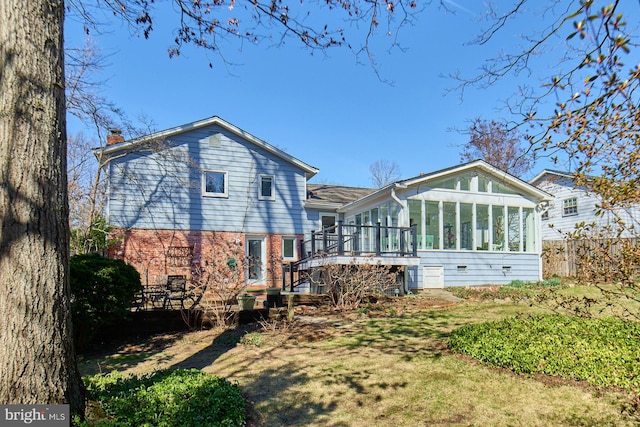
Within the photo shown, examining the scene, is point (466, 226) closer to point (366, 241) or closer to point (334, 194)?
point (366, 241)

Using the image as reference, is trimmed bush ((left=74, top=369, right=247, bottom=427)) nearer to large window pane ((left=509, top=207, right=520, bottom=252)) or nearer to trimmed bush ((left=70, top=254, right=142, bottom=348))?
trimmed bush ((left=70, top=254, right=142, bottom=348))

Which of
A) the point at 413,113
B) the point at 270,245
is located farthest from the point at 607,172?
the point at 270,245

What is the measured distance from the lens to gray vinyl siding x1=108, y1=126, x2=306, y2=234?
14828 mm

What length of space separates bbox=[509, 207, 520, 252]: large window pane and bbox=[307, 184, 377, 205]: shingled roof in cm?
665

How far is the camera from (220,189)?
1603 centimetres

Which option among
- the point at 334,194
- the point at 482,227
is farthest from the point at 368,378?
the point at 334,194

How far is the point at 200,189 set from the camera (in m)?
15.6

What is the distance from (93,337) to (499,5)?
7985mm

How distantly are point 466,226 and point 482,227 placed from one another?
0.85m

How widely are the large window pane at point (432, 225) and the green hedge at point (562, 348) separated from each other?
7301 millimetres

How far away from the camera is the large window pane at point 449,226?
14.6m

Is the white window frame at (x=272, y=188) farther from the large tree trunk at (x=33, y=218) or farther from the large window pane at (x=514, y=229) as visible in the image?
the large tree trunk at (x=33, y=218)


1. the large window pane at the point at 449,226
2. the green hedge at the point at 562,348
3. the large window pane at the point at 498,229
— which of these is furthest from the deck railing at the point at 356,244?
the green hedge at the point at 562,348

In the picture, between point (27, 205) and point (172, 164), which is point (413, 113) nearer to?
point (172, 164)
